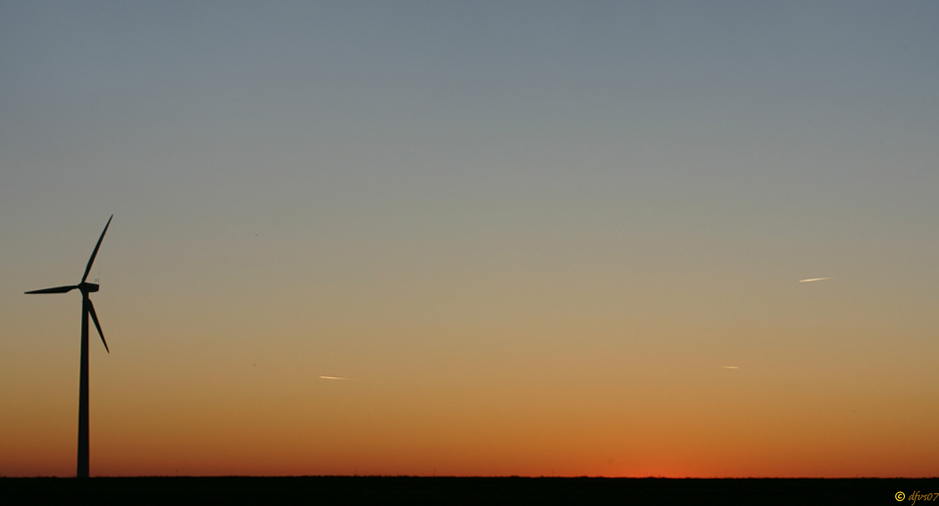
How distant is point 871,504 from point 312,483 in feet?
146

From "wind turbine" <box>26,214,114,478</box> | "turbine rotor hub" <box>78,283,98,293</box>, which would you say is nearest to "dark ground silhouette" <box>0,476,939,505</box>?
"wind turbine" <box>26,214,114,478</box>

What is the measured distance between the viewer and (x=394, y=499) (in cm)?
7588

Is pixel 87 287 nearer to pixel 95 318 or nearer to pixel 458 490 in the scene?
pixel 95 318

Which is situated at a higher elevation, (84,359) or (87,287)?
(87,287)

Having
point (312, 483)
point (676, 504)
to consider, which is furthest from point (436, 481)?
point (676, 504)

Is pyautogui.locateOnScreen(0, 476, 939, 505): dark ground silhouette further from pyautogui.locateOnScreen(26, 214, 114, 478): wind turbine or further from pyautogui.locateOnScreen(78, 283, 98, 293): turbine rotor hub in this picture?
pyautogui.locateOnScreen(78, 283, 98, 293): turbine rotor hub

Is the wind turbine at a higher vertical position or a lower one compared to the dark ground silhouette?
higher

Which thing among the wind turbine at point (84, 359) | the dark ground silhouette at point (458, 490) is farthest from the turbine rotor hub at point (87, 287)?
the dark ground silhouette at point (458, 490)

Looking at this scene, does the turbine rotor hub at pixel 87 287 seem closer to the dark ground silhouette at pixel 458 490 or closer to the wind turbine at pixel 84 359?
the wind turbine at pixel 84 359

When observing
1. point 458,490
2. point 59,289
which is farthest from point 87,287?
point 458,490

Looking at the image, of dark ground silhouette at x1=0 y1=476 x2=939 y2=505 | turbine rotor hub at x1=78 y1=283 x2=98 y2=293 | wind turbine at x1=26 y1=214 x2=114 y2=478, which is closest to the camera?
dark ground silhouette at x1=0 y1=476 x2=939 y2=505

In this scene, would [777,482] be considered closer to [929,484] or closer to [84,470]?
[929,484]

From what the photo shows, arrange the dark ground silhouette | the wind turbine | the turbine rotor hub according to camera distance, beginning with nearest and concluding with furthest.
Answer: the dark ground silhouette
the wind turbine
the turbine rotor hub

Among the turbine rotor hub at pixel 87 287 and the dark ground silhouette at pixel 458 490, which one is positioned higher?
the turbine rotor hub at pixel 87 287
